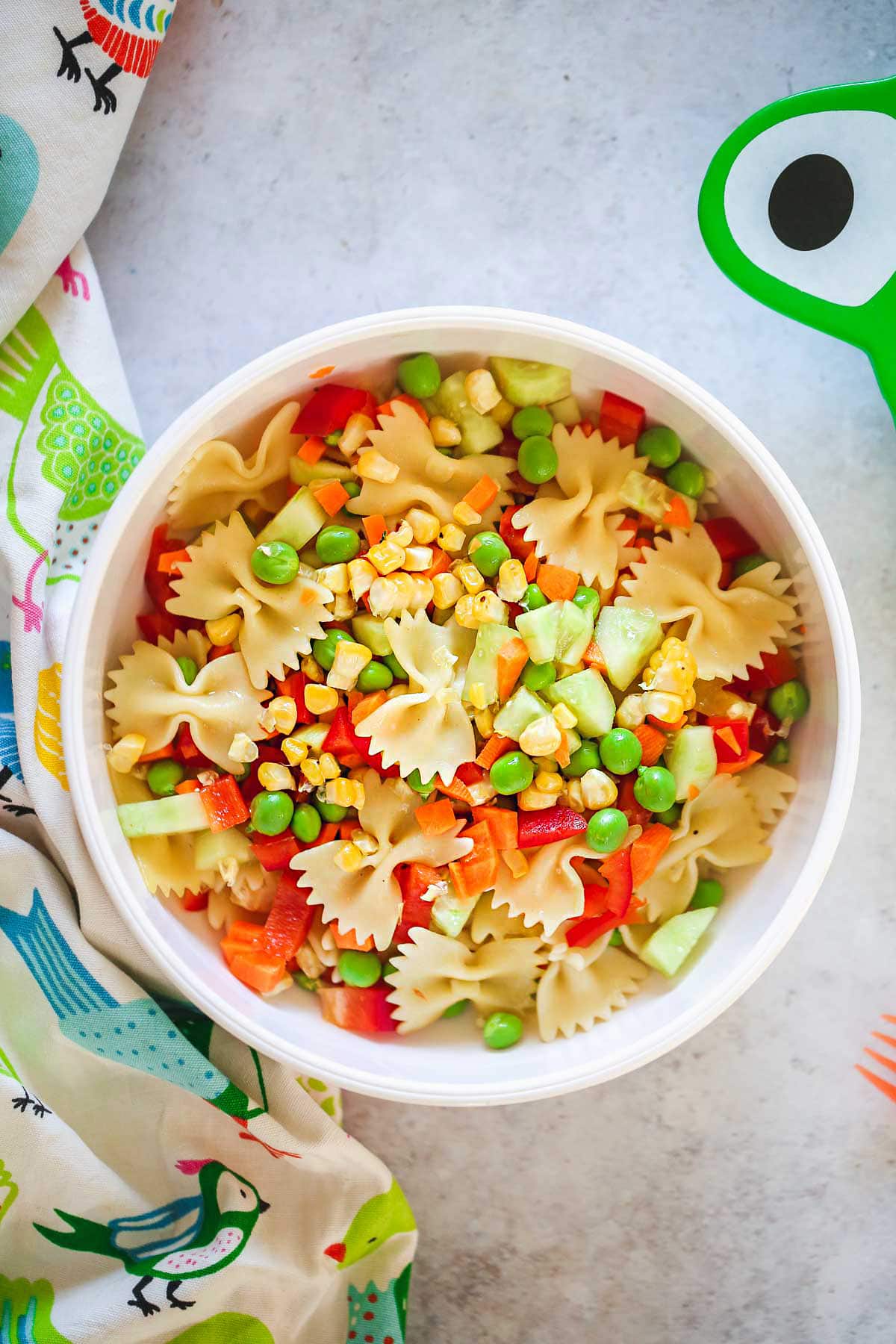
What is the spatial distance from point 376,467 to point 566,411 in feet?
1.67

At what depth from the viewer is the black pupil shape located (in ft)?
8.41

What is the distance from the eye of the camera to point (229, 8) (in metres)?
2.94

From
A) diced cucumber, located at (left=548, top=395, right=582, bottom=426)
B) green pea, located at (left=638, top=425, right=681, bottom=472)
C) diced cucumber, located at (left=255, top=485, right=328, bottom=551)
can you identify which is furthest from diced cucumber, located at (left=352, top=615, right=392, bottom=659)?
green pea, located at (left=638, top=425, right=681, bottom=472)

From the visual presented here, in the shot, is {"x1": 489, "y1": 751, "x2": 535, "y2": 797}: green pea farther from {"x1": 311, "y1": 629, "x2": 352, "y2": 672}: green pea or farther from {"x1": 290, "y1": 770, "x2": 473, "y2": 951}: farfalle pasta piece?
{"x1": 311, "y1": 629, "x2": 352, "y2": 672}: green pea

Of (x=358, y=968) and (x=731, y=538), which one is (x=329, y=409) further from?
(x=358, y=968)

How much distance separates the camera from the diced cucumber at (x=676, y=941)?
106 inches

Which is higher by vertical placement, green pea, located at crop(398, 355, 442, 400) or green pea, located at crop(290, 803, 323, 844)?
green pea, located at crop(398, 355, 442, 400)

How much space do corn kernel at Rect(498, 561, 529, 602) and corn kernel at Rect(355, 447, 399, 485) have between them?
14.2 inches

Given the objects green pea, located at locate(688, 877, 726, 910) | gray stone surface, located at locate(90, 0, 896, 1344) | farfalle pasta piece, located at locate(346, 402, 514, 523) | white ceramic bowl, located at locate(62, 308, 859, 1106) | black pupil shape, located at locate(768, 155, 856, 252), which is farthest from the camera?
gray stone surface, located at locate(90, 0, 896, 1344)

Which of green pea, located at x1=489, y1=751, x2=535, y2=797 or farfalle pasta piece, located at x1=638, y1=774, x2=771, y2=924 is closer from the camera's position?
green pea, located at x1=489, y1=751, x2=535, y2=797

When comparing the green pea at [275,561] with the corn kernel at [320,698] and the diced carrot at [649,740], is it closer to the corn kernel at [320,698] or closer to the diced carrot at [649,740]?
the corn kernel at [320,698]

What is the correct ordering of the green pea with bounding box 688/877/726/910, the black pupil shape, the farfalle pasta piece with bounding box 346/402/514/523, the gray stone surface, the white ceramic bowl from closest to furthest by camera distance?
the white ceramic bowl
the black pupil shape
the farfalle pasta piece with bounding box 346/402/514/523
the green pea with bounding box 688/877/726/910
the gray stone surface

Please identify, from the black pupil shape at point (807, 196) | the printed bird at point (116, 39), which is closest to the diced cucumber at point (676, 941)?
the black pupil shape at point (807, 196)

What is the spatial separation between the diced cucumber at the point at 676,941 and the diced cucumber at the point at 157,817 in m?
1.21
